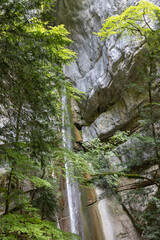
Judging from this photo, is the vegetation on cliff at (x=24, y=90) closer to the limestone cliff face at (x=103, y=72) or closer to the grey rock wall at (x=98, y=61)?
the limestone cliff face at (x=103, y=72)

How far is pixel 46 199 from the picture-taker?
18.5 ft

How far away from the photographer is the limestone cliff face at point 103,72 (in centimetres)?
847

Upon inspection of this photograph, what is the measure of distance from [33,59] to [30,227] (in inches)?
121

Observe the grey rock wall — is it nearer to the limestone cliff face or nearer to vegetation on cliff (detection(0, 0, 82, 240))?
the limestone cliff face

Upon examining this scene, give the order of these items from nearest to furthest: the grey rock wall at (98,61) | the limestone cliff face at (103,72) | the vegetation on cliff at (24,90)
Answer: the vegetation on cliff at (24,90)
the limestone cliff face at (103,72)
the grey rock wall at (98,61)

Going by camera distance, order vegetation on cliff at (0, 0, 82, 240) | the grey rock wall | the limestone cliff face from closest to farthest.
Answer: vegetation on cliff at (0, 0, 82, 240) → the limestone cliff face → the grey rock wall

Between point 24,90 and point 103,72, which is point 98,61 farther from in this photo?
point 24,90

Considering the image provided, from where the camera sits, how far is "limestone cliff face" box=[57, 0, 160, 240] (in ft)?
27.8

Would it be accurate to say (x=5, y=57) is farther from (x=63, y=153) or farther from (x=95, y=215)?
(x=95, y=215)

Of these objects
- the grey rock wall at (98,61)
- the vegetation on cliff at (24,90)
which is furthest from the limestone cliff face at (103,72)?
the vegetation on cliff at (24,90)

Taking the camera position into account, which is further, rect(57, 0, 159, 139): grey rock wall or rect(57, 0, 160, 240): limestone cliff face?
rect(57, 0, 159, 139): grey rock wall

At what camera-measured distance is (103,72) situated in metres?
9.98

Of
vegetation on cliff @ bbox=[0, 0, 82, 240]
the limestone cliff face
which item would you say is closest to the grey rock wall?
the limestone cliff face

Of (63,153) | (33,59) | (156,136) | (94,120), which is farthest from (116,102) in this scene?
(33,59)
